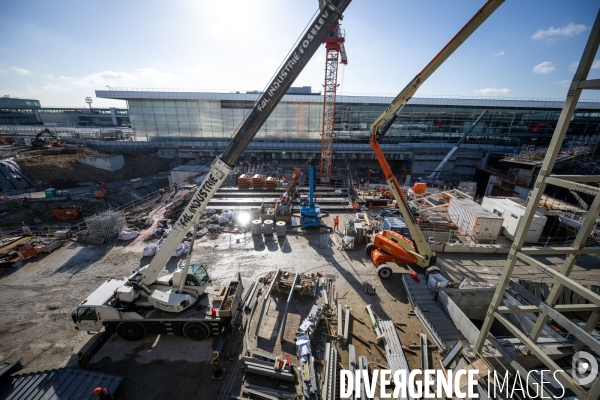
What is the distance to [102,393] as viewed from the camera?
678 cm

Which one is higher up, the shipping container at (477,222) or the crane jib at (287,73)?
the crane jib at (287,73)

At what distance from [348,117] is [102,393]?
4385 centimetres

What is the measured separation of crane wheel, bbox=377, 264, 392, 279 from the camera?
12936 millimetres

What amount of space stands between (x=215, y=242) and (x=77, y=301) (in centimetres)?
731

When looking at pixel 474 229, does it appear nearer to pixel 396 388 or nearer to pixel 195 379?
pixel 396 388

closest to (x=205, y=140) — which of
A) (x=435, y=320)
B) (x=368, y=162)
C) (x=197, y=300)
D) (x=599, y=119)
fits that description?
(x=368, y=162)

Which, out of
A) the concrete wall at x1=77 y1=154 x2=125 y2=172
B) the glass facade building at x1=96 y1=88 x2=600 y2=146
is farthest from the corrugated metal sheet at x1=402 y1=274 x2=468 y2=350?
the concrete wall at x1=77 y1=154 x2=125 y2=172

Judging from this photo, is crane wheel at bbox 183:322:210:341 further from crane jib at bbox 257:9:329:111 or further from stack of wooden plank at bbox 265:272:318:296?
crane jib at bbox 257:9:329:111

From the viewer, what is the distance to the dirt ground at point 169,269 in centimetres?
822

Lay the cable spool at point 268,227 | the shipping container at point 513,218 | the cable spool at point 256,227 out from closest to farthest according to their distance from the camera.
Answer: the shipping container at point 513,218
the cable spool at point 256,227
the cable spool at point 268,227

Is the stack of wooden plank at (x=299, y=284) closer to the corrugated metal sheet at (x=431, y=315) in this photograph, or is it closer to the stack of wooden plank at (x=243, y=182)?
the corrugated metal sheet at (x=431, y=315)

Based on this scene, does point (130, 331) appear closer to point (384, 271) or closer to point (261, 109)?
point (261, 109)

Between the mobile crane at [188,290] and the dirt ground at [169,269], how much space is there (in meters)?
0.85

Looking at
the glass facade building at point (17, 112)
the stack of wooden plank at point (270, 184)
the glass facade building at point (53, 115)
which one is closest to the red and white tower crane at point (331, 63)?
the stack of wooden plank at point (270, 184)
